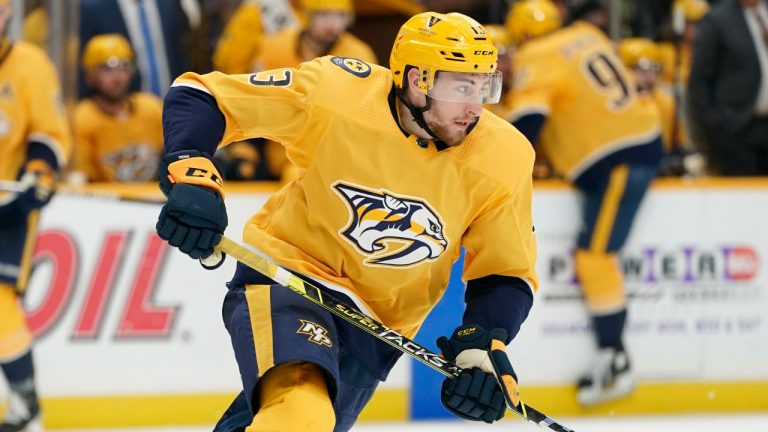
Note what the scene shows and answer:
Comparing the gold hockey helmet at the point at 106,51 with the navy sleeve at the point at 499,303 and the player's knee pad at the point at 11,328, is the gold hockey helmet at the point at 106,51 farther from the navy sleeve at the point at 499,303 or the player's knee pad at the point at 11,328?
the navy sleeve at the point at 499,303

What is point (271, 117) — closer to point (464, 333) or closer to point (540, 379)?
point (464, 333)

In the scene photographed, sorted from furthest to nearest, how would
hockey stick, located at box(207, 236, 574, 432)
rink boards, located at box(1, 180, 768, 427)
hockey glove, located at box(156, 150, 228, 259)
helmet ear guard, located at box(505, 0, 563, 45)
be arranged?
1. helmet ear guard, located at box(505, 0, 563, 45)
2. rink boards, located at box(1, 180, 768, 427)
3. hockey stick, located at box(207, 236, 574, 432)
4. hockey glove, located at box(156, 150, 228, 259)

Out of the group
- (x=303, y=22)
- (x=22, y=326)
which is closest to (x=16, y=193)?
(x=22, y=326)

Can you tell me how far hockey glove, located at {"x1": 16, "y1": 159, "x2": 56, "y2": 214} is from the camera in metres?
5.12

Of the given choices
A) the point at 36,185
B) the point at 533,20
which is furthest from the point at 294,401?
the point at 533,20

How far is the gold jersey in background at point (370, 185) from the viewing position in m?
3.08

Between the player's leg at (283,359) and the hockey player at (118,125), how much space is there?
2917 millimetres

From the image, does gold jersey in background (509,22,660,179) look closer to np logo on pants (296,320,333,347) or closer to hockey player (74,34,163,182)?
hockey player (74,34,163,182)

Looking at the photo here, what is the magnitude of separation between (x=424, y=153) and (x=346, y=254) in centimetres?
30

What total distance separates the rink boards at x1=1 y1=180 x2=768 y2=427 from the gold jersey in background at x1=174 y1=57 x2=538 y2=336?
2455 mm

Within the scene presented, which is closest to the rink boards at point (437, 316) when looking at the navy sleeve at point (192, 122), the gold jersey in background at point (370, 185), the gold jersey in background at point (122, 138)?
the gold jersey in background at point (122, 138)

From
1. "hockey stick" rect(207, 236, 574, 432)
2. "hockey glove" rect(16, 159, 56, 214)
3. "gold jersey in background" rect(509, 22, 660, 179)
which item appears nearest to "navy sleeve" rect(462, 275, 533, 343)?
"hockey stick" rect(207, 236, 574, 432)

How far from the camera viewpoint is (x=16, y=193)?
5.13m

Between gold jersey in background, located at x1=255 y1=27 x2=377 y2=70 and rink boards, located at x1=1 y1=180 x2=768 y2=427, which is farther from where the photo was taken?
gold jersey in background, located at x1=255 y1=27 x2=377 y2=70
